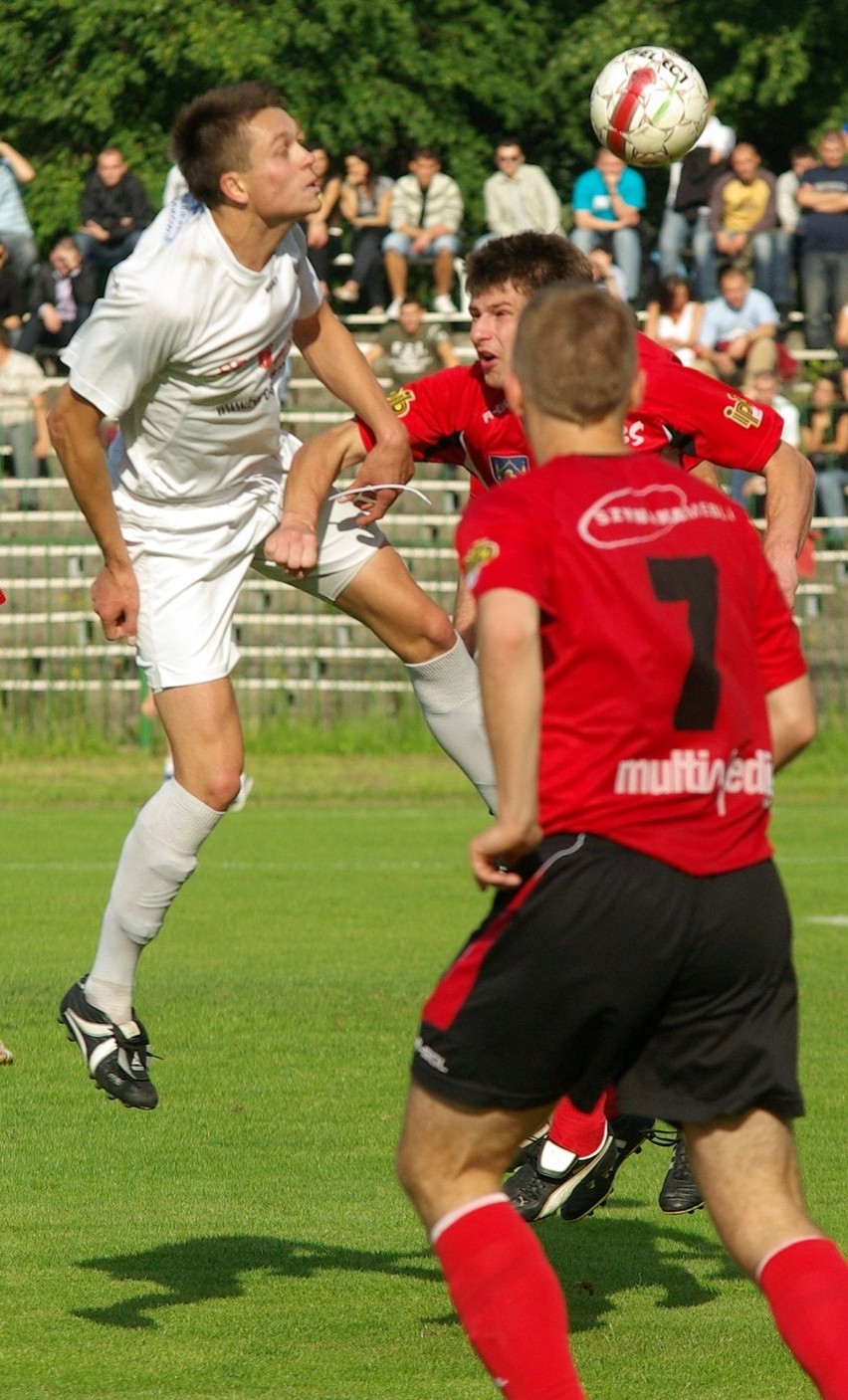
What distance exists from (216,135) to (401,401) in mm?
922

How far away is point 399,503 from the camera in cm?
2069

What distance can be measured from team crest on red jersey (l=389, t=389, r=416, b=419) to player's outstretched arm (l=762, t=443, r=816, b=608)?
3.31 ft

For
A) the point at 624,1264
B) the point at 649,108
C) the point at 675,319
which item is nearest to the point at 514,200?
the point at 675,319

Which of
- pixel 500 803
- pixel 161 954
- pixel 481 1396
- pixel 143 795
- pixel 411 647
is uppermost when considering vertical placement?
pixel 500 803

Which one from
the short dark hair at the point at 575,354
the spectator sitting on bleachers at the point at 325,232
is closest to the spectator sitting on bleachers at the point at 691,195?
the spectator sitting on bleachers at the point at 325,232

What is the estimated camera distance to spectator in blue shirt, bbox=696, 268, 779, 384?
66.0ft

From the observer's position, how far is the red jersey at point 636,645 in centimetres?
379

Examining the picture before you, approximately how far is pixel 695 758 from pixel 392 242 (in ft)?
63.6

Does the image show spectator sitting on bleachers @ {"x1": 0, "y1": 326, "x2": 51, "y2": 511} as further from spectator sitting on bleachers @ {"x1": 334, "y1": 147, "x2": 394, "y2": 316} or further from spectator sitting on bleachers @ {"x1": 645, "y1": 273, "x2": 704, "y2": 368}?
spectator sitting on bleachers @ {"x1": 645, "y1": 273, "x2": 704, "y2": 368}

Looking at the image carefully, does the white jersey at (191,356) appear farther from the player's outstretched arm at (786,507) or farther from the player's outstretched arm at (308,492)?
the player's outstretched arm at (786,507)

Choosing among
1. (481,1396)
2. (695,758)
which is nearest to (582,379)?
(695,758)

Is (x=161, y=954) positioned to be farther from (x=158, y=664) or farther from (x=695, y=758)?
(x=695, y=758)

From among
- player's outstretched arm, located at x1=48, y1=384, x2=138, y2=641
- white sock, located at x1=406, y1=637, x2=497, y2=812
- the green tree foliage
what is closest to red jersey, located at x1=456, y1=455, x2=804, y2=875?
player's outstretched arm, located at x1=48, y1=384, x2=138, y2=641

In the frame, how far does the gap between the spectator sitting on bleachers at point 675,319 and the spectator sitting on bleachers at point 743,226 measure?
3.76ft
